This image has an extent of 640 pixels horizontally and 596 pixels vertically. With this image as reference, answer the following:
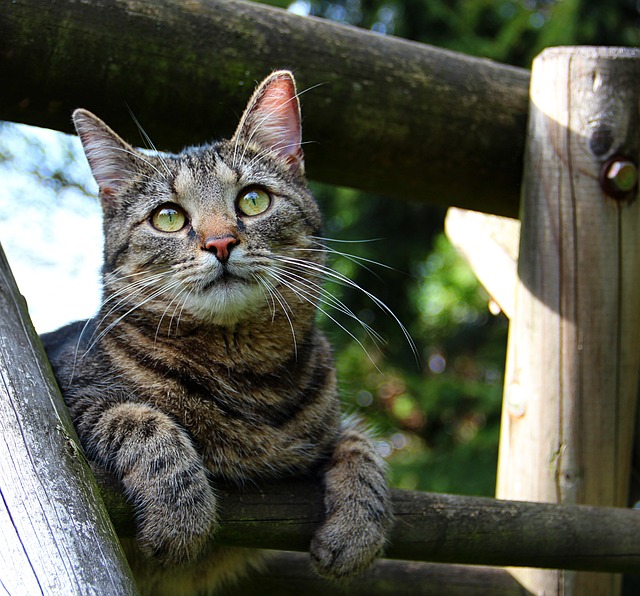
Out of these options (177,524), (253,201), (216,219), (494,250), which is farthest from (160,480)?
(494,250)

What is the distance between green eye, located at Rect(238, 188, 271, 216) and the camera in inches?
68.1

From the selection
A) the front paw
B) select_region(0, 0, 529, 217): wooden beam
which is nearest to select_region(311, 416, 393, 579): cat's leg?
the front paw

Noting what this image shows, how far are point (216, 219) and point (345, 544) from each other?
2.40 ft

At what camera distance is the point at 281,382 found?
5.73 feet

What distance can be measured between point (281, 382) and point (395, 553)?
0.45 m

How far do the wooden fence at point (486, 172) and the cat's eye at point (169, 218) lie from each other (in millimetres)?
316

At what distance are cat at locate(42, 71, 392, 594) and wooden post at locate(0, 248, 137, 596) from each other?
0.23 metres

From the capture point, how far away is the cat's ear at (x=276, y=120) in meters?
1.78

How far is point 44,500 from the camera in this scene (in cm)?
109

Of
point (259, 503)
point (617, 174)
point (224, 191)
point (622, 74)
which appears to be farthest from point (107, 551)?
point (622, 74)

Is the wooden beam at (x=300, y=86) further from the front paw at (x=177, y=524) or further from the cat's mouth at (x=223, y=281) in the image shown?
the front paw at (x=177, y=524)

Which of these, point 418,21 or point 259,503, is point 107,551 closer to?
point 259,503

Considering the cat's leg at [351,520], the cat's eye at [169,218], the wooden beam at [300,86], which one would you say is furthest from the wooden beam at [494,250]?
the cat's eye at [169,218]

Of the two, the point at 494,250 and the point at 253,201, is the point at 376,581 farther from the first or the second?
the point at 494,250
